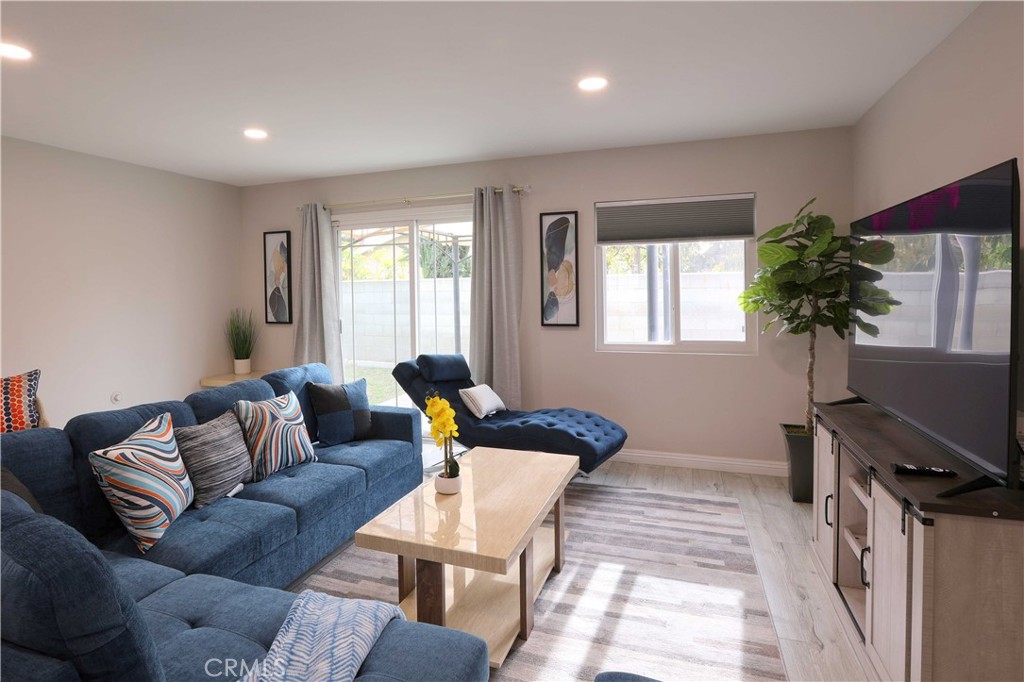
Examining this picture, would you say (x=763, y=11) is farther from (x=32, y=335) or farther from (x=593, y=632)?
(x=32, y=335)

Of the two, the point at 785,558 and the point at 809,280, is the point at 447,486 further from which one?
the point at 809,280

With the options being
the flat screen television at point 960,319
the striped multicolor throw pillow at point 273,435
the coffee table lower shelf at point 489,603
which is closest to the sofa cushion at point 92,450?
the striped multicolor throw pillow at point 273,435

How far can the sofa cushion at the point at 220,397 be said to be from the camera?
2.66 metres

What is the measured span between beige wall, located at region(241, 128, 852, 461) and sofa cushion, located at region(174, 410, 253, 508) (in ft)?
8.09

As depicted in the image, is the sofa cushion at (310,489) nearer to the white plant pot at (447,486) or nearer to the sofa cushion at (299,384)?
the sofa cushion at (299,384)

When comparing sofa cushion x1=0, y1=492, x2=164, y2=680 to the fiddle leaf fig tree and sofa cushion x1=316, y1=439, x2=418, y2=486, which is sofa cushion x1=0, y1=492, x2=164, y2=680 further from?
the fiddle leaf fig tree

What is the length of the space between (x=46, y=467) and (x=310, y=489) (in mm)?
1002

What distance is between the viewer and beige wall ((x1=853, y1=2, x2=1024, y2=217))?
1953mm

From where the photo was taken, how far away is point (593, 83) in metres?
2.90

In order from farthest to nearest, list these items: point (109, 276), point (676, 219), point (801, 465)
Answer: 1. point (109, 276)
2. point (676, 219)
3. point (801, 465)

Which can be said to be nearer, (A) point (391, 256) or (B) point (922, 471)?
(B) point (922, 471)

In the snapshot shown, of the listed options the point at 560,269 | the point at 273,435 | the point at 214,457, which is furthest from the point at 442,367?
the point at 214,457

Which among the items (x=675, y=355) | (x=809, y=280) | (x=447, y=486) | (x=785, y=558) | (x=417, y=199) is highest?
(x=417, y=199)

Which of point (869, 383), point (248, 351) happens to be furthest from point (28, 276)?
point (869, 383)
